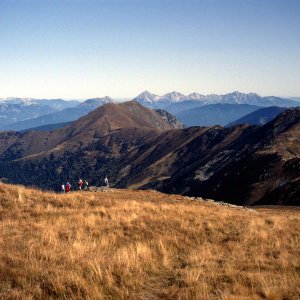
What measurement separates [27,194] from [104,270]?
13.8 metres

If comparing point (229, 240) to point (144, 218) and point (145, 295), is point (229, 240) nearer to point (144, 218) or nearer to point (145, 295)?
point (144, 218)

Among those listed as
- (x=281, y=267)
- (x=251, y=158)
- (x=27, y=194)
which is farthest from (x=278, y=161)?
(x=281, y=267)

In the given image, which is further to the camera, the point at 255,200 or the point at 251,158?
the point at 251,158

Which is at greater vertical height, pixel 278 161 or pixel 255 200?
pixel 278 161

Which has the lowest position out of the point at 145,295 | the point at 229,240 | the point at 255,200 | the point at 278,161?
the point at 255,200

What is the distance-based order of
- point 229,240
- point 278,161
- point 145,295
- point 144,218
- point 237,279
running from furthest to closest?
1. point 278,161
2. point 144,218
3. point 229,240
4. point 237,279
5. point 145,295

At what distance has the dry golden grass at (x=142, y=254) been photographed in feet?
25.7

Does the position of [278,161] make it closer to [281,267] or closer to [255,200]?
[255,200]

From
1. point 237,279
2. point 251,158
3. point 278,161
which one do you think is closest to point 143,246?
point 237,279

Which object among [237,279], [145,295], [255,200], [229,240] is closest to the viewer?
[145,295]

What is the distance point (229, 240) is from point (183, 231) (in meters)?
1.88

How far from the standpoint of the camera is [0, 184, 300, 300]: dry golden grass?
25.7 feet

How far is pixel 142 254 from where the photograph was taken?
10.6 m

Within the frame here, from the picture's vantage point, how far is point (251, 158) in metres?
118
